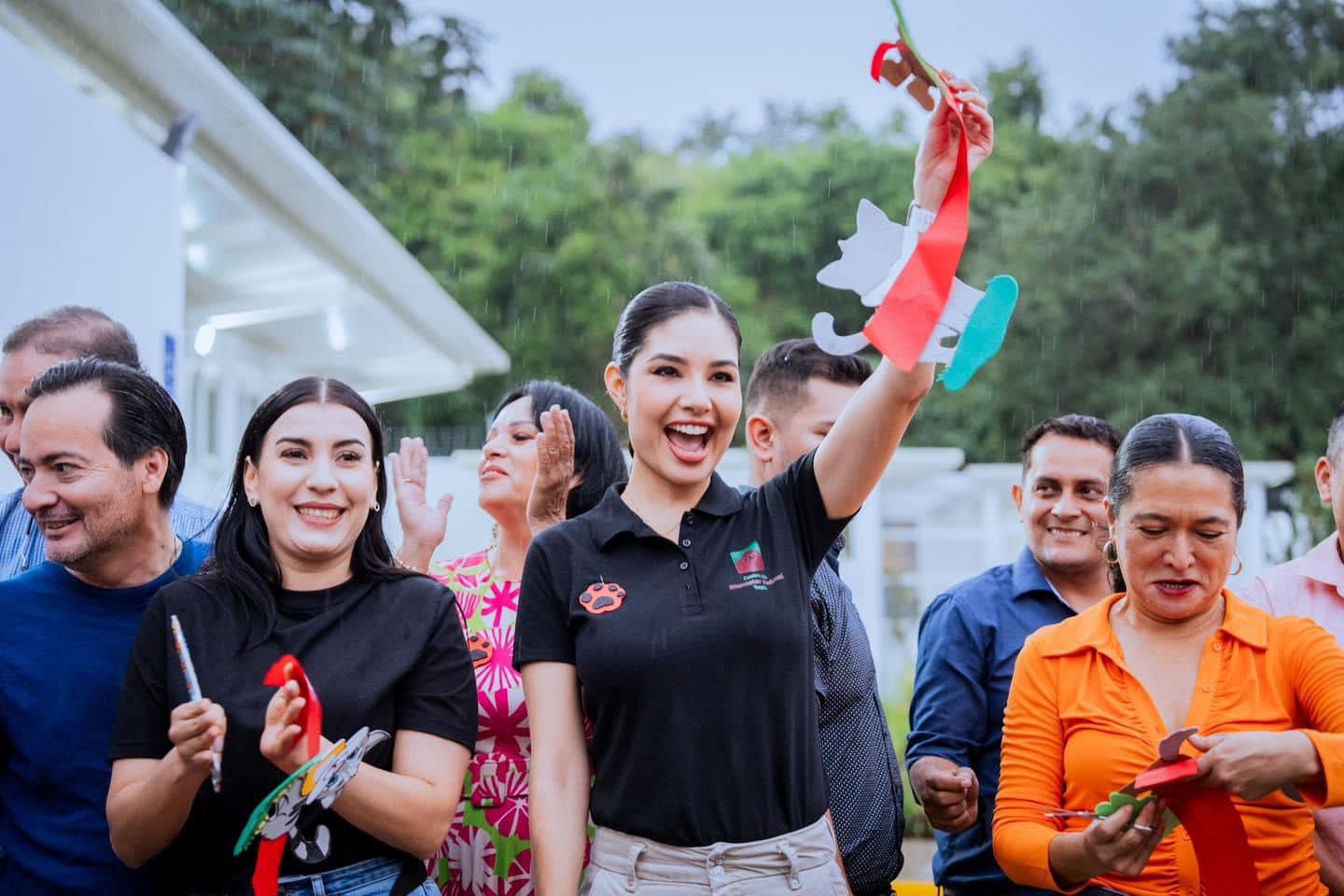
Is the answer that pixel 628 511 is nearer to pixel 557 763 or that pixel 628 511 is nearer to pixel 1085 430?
pixel 557 763

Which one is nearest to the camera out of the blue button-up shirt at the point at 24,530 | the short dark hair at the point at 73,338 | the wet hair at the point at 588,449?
the blue button-up shirt at the point at 24,530

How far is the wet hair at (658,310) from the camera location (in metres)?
2.67

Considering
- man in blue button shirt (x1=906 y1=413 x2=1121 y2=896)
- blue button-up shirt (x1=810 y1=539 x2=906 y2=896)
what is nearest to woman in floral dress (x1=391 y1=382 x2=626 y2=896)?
blue button-up shirt (x1=810 y1=539 x2=906 y2=896)

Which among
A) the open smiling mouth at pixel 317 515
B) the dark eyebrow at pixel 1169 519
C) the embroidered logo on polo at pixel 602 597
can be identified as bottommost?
the embroidered logo on polo at pixel 602 597

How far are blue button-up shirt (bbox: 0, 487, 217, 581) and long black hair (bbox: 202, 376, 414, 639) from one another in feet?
1.74

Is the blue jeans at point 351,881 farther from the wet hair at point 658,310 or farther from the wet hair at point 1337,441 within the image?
the wet hair at point 1337,441

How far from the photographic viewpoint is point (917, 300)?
228 cm

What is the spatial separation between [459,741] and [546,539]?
0.42m

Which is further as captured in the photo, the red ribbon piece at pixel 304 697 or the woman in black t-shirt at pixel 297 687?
the woman in black t-shirt at pixel 297 687

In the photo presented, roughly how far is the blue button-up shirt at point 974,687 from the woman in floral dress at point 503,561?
3.19 feet

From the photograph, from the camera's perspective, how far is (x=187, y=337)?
9.66 metres

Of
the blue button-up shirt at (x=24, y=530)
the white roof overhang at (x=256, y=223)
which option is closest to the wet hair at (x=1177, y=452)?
the blue button-up shirt at (x=24, y=530)

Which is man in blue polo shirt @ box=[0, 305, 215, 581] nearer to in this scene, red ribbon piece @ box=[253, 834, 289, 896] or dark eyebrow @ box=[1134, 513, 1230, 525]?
red ribbon piece @ box=[253, 834, 289, 896]

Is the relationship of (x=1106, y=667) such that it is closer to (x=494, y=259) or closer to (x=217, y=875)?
(x=217, y=875)
